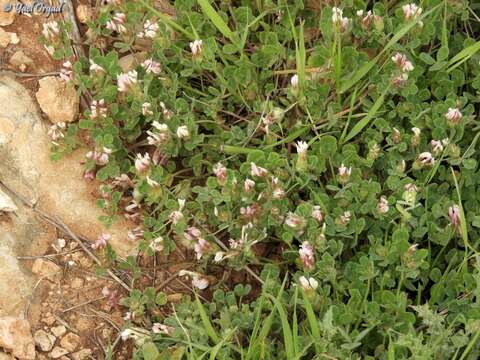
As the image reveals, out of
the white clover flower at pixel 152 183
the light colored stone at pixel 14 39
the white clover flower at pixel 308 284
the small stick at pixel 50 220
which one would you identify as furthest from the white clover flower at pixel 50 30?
the white clover flower at pixel 308 284

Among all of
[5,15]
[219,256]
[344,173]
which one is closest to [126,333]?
[219,256]

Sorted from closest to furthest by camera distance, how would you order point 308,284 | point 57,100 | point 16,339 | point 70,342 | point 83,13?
point 308,284 → point 16,339 → point 70,342 → point 57,100 → point 83,13

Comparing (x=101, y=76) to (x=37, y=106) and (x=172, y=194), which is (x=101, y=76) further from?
(x=172, y=194)

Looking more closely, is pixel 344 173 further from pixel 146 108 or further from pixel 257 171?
pixel 146 108

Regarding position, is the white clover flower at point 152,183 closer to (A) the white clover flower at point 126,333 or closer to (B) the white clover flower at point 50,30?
(A) the white clover flower at point 126,333

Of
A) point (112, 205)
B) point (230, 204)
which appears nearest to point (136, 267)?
point (112, 205)
